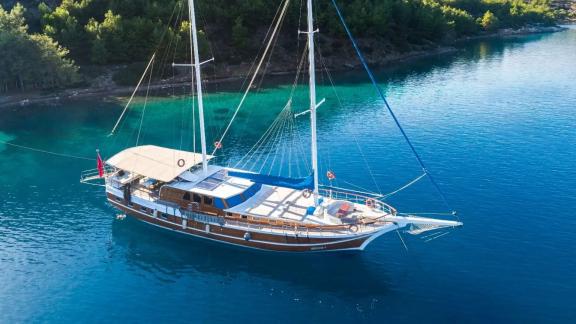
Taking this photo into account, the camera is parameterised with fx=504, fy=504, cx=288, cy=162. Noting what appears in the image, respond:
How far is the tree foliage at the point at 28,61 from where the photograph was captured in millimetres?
76000

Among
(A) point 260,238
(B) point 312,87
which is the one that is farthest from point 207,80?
(B) point 312,87

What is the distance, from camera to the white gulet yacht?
1371 inches

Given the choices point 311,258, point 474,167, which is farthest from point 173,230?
point 474,167

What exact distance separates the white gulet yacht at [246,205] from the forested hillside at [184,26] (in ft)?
128

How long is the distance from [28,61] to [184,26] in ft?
85.7

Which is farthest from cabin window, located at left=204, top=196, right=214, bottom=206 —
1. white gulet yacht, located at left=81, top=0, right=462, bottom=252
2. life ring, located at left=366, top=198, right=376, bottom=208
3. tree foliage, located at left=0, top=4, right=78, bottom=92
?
tree foliage, located at left=0, top=4, right=78, bottom=92

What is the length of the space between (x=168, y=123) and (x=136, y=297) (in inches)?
1550

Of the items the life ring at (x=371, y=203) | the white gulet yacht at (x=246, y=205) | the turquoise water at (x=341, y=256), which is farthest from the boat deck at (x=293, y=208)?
the turquoise water at (x=341, y=256)

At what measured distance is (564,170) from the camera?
48906 millimetres

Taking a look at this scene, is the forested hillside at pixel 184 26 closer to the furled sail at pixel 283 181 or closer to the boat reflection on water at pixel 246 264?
the furled sail at pixel 283 181

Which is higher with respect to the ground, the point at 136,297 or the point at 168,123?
the point at 168,123

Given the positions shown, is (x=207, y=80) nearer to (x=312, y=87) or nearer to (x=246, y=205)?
(x=246, y=205)

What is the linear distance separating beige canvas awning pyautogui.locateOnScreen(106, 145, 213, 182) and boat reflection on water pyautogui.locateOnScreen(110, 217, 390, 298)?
5.13 m

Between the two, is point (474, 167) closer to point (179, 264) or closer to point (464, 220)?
point (464, 220)
